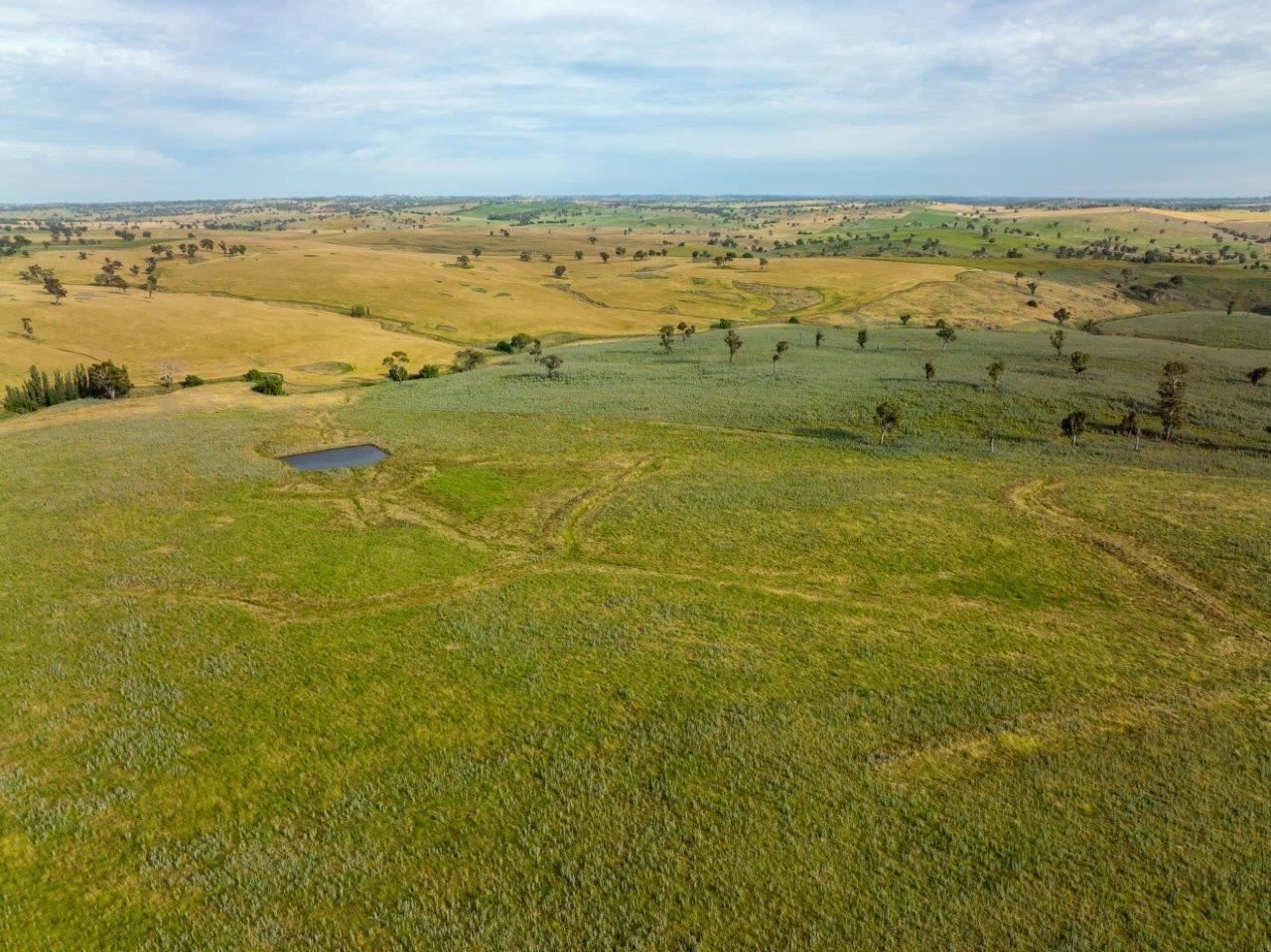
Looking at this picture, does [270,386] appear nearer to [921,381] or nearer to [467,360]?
[467,360]

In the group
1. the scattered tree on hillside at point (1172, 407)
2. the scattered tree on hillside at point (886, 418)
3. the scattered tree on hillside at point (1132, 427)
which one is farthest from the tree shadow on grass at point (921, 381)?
the scattered tree on hillside at point (1172, 407)

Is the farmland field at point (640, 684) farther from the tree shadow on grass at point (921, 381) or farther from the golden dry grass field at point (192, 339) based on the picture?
the golden dry grass field at point (192, 339)

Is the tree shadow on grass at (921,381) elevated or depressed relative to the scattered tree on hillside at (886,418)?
elevated

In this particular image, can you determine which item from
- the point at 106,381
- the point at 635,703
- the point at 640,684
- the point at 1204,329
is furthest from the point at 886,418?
the point at 1204,329

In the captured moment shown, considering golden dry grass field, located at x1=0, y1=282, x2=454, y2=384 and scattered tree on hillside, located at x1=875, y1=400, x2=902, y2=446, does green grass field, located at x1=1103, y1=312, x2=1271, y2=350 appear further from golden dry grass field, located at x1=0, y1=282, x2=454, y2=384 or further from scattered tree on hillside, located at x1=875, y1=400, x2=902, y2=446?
golden dry grass field, located at x1=0, y1=282, x2=454, y2=384

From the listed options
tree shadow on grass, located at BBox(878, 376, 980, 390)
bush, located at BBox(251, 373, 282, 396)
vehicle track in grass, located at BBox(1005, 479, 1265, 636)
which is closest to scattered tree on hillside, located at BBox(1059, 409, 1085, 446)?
vehicle track in grass, located at BBox(1005, 479, 1265, 636)
